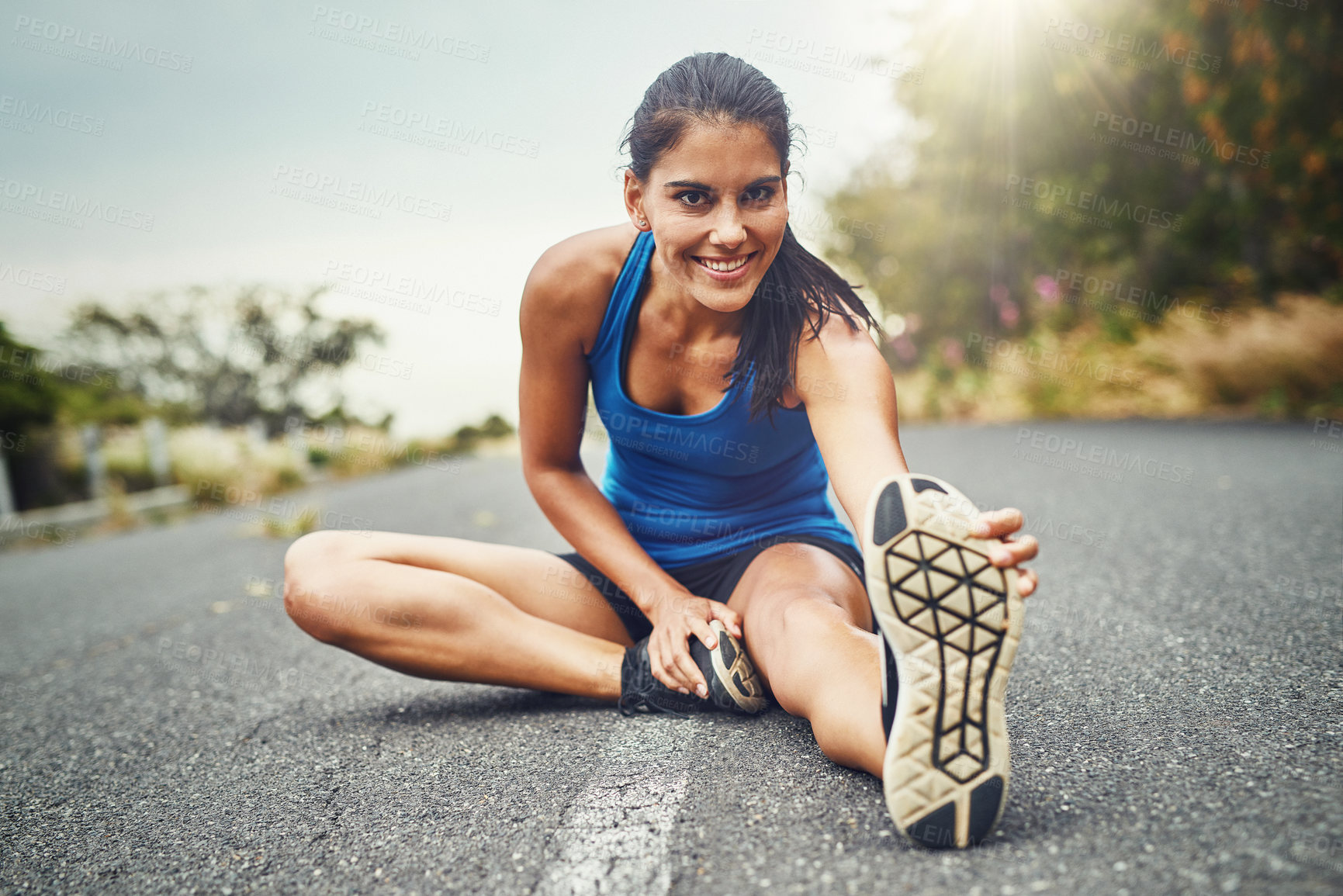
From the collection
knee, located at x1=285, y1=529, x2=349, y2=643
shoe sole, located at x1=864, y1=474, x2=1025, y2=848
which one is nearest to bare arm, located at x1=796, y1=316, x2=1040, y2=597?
shoe sole, located at x1=864, y1=474, x2=1025, y2=848

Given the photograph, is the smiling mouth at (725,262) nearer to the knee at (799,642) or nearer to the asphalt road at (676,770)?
the knee at (799,642)

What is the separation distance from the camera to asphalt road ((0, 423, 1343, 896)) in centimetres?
117

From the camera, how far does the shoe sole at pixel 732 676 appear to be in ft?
5.61

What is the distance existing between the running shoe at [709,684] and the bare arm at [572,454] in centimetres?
3

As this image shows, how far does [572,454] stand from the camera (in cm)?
213

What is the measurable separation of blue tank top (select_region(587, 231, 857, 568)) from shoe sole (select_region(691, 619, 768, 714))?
36 centimetres

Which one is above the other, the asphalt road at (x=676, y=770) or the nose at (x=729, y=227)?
the nose at (x=729, y=227)

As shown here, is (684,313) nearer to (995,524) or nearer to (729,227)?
(729,227)

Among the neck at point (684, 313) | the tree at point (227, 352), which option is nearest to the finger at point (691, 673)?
the neck at point (684, 313)

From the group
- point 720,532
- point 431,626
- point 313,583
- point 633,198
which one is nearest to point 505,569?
point 431,626

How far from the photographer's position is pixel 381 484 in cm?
1042

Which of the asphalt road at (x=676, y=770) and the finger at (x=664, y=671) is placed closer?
the asphalt road at (x=676, y=770)

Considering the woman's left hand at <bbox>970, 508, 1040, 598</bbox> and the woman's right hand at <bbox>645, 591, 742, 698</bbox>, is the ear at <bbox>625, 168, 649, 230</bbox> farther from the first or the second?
the woman's left hand at <bbox>970, 508, 1040, 598</bbox>

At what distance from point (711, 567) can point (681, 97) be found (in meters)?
1.07
